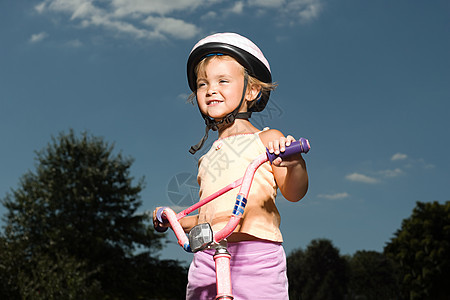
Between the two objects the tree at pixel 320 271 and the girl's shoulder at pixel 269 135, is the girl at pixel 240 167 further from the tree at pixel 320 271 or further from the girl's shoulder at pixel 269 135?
the tree at pixel 320 271

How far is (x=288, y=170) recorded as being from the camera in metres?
3.08

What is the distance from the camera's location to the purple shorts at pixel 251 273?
2939 mm

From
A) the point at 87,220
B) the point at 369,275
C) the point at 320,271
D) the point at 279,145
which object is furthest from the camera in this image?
the point at 369,275

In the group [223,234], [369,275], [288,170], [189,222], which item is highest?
[369,275]

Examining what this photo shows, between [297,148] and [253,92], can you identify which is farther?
[253,92]

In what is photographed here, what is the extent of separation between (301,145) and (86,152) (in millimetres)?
23664

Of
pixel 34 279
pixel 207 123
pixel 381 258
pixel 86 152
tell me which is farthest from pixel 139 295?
pixel 381 258

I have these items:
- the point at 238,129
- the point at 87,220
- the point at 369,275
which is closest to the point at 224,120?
Result: the point at 238,129

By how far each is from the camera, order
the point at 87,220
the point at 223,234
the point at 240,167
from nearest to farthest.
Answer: the point at 223,234 → the point at 240,167 → the point at 87,220

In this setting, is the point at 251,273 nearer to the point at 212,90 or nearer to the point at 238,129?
the point at 238,129

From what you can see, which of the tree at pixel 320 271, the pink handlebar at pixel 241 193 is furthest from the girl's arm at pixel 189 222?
the tree at pixel 320 271

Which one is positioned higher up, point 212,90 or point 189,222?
point 212,90

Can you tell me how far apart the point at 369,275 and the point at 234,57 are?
4098 centimetres

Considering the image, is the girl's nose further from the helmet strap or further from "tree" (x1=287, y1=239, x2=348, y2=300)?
"tree" (x1=287, y1=239, x2=348, y2=300)
